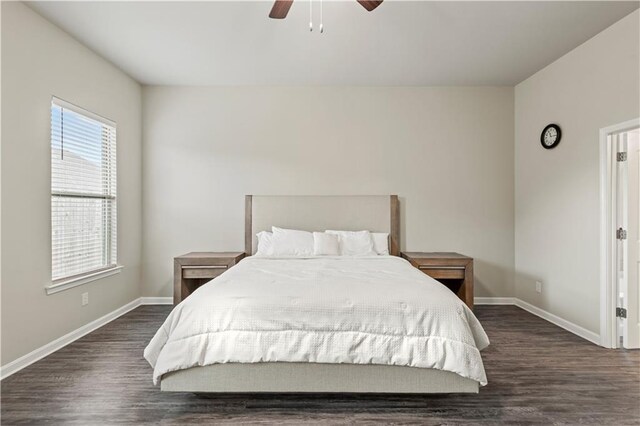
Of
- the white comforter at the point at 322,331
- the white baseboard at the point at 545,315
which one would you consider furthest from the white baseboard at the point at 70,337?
the white baseboard at the point at 545,315

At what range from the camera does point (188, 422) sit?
1.94 metres

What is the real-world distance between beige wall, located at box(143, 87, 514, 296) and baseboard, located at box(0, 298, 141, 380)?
1104mm

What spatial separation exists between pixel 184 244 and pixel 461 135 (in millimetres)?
3865

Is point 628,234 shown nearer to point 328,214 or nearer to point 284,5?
point 328,214

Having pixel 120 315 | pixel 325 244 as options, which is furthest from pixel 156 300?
pixel 325 244

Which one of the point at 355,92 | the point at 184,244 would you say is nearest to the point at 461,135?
the point at 355,92

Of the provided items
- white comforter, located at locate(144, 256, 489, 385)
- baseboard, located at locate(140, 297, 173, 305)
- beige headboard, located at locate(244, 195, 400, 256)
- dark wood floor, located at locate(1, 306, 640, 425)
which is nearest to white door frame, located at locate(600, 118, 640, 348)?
dark wood floor, located at locate(1, 306, 640, 425)

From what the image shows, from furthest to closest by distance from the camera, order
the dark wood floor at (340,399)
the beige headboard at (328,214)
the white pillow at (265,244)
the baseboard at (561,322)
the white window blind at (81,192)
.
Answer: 1. the beige headboard at (328,214)
2. the white pillow at (265,244)
3. the baseboard at (561,322)
4. the white window blind at (81,192)
5. the dark wood floor at (340,399)

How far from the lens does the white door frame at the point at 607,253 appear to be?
3027 millimetres

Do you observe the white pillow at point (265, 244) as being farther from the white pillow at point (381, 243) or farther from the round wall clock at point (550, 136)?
the round wall clock at point (550, 136)

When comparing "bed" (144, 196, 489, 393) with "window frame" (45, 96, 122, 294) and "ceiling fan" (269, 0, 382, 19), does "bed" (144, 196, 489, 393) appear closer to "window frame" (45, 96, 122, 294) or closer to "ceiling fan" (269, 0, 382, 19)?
"window frame" (45, 96, 122, 294)

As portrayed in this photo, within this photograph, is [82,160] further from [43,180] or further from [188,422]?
[188,422]

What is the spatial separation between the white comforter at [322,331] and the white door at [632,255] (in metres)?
1.91

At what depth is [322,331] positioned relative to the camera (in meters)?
2.04
